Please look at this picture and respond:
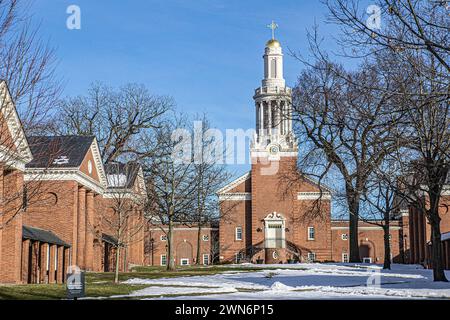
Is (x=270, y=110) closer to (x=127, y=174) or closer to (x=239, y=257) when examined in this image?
(x=239, y=257)

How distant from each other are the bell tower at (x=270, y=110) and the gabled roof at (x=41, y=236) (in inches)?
1321

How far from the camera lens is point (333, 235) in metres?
84.8

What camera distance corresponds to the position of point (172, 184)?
167 ft

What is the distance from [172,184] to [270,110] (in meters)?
31.5

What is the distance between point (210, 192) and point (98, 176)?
9242mm

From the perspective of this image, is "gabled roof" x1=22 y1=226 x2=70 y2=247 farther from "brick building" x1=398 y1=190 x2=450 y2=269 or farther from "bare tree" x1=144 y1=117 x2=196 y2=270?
"brick building" x1=398 y1=190 x2=450 y2=269

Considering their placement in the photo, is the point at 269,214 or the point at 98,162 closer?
the point at 98,162

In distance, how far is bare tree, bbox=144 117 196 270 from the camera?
50844mm

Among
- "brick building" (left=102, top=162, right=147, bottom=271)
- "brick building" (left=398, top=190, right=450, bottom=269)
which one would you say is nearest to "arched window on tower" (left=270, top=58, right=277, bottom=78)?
"brick building" (left=398, top=190, right=450, bottom=269)

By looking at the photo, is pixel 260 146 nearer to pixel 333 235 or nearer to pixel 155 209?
pixel 333 235

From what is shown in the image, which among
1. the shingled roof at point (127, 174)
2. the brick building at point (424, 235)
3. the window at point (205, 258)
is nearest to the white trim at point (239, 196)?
the window at point (205, 258)

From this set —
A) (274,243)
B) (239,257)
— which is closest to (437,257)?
(274,243)

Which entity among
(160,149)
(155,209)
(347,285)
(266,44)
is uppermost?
(266,44)
